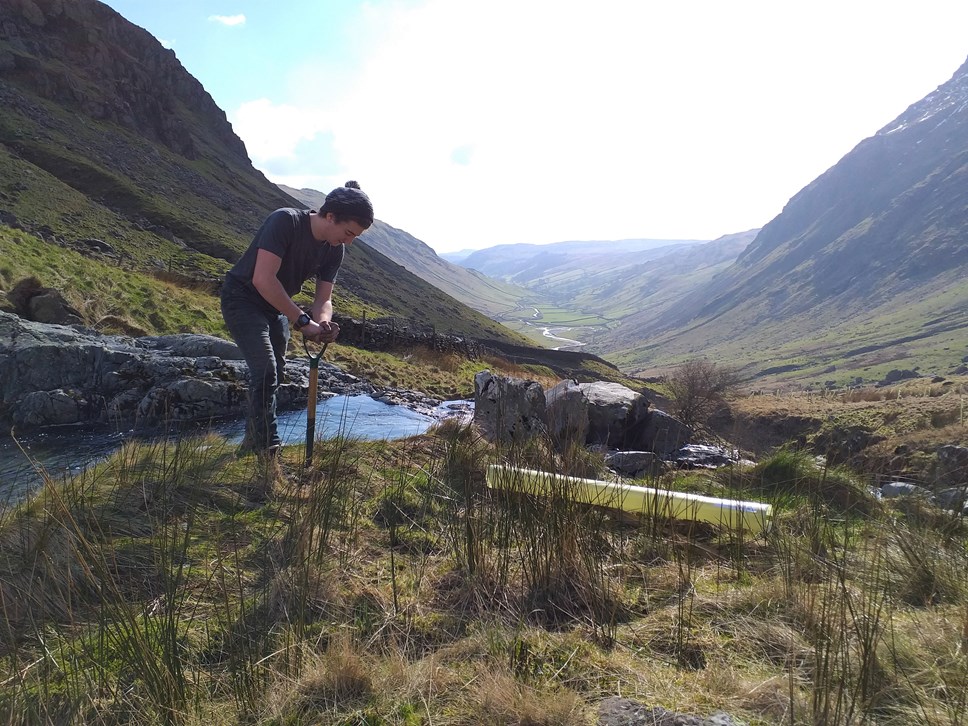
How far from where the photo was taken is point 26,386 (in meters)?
8.08

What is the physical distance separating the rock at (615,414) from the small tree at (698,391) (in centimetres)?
522

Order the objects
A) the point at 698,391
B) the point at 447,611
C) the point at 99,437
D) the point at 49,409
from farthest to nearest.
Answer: the point at 698,391, the point at 49,409, the point at 99,437, the point at 447,611

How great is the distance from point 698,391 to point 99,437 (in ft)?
55.3

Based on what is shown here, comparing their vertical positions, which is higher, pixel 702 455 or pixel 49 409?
pixel 49 409

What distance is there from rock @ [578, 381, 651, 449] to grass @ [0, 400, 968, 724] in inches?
270

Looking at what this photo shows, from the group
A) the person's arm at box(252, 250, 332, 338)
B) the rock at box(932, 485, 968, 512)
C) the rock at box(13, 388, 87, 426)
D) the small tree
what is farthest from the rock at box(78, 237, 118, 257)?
the rock at box(932, 485, 968, 512)

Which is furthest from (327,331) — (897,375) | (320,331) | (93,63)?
(897,375)

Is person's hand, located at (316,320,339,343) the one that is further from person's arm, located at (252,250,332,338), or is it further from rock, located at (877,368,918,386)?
rock, located at (877,368,918,386)

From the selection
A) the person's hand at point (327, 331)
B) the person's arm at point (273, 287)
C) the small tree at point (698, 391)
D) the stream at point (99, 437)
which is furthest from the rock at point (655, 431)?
the person's arm at point (273, 287)

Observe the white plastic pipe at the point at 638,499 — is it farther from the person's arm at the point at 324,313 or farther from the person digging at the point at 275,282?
the person digging at the point at 275,282

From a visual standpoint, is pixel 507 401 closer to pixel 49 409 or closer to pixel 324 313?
pixel 324 313

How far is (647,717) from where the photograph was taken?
75.6 inches

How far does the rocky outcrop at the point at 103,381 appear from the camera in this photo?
791cm

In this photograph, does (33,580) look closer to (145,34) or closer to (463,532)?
(463,532)
